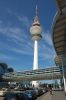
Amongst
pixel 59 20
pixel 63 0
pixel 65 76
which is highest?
pixel 59 20

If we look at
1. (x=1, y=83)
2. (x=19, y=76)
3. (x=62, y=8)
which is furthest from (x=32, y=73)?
(x=62, y=8)

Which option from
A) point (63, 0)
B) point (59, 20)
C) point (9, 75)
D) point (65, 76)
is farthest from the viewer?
point (9, 75)

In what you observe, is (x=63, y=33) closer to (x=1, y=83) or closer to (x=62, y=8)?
(x=62, y=8)

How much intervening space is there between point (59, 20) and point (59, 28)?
593cm

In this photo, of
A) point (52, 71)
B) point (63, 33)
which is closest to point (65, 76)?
point (63, 33)

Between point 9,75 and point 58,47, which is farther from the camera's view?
point 9,75

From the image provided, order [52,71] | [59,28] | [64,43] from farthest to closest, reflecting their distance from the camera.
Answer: [52,71], [64,43], [59,28]

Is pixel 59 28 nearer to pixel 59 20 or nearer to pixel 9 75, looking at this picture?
pixel 59 20

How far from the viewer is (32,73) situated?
16262 centimetres

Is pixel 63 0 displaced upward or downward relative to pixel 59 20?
downward

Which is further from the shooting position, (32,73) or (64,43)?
(32,73)

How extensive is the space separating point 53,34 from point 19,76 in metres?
105

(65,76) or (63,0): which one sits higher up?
(63,0)

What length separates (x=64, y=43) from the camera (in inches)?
2672
